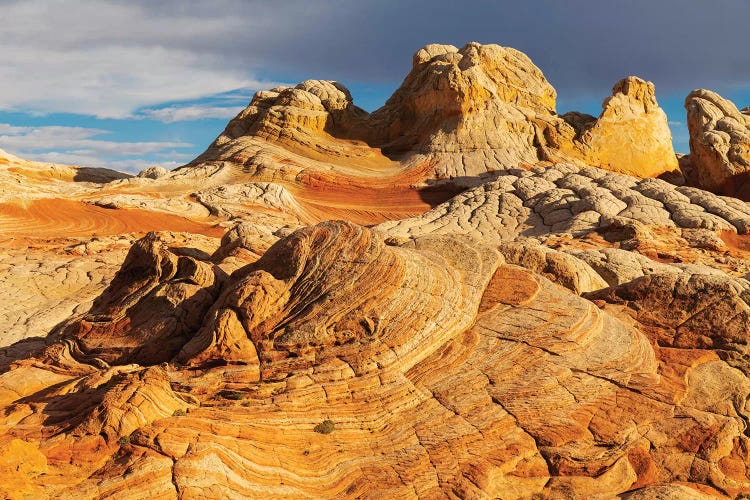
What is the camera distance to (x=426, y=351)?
11.4m

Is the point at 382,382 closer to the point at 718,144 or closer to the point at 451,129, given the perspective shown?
the point at 451,129

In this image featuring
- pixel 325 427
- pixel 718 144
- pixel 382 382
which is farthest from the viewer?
pixel 718 144

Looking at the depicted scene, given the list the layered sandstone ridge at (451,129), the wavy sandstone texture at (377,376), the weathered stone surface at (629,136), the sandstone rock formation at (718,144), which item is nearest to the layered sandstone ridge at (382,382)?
the wavy sandstone texture at (377,376)

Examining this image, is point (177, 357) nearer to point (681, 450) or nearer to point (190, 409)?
point (190, 409)

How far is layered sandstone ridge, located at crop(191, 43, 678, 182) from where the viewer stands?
46344mm

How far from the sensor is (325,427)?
9859 millimetres

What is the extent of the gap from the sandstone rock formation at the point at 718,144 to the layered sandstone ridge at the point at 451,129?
312cm

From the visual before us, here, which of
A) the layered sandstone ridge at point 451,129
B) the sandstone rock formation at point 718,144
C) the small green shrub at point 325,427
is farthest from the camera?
the layered sandstone ridge at point 451,129

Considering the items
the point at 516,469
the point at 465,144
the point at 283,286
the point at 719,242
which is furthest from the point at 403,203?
the point at 516,469

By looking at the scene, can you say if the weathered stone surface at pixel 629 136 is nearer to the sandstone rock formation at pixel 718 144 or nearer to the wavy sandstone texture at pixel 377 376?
the sandstone rock formation at pixel 718 144

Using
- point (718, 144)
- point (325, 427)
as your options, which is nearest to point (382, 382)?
point (325, 427)

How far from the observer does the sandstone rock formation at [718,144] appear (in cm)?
4266

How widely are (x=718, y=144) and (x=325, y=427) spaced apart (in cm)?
4143

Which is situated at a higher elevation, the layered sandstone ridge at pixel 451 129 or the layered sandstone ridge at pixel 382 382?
the layered sandstone ridge at pixel 451 129
